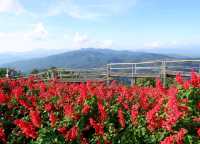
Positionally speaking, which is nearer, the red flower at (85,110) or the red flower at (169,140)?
the red flower at (169,140)

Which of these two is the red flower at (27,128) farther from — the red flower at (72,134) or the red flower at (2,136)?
the red flower at (2,136)

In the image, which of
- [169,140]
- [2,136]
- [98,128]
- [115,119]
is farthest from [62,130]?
[169,140]

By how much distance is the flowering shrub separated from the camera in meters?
7.67

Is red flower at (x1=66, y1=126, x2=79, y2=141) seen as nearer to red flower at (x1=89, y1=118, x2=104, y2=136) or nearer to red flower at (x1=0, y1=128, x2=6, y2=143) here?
red flower at (x1=89, y1=118, x2=104, y2=136)

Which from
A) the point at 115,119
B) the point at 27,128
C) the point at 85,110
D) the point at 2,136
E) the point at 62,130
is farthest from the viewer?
the point at 2,136

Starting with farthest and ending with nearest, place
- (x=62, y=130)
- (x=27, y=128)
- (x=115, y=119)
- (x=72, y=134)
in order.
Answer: (x=115, y=119) → (x=27, y=128) → (x=62, y=130) → (x=72, y=134)

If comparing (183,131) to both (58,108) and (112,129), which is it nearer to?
(112,129)

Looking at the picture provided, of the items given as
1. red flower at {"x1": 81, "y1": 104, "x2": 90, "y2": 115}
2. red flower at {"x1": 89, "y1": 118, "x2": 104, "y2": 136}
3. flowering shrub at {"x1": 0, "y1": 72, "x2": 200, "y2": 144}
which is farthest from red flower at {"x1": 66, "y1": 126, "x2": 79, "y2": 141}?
red flower at {"x1": 81, "y1": 104, "x2": 90, "y2": 115}

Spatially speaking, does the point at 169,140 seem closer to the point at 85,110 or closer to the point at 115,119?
the point at 115,119

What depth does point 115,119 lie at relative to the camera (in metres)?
8.72

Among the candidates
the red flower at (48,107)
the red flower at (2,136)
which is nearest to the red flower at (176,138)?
the red flower at (48,107)

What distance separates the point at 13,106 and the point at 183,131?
15.9ft

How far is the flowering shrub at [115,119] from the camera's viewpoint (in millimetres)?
7672

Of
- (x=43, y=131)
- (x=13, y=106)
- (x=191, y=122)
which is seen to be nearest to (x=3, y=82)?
(x=13, y=106)
